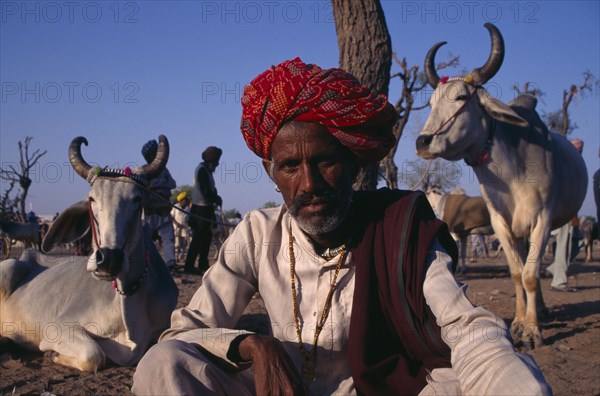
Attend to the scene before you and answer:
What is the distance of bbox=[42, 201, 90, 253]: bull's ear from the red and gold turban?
9.47ft

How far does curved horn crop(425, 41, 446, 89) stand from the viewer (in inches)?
243

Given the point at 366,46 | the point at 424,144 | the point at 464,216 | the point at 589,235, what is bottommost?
the point at 589,235

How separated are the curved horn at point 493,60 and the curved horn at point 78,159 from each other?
3.89 meters

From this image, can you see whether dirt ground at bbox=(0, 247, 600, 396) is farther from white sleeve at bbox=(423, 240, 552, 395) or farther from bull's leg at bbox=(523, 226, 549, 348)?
white sleeve at bbox=(423, 240, 552, 395)

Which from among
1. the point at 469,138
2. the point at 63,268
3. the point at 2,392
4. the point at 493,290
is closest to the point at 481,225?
the point at 493,290

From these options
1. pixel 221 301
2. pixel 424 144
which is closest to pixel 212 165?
pixel 424 144

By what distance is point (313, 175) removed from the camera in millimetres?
2256

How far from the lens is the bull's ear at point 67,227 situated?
4801 mm

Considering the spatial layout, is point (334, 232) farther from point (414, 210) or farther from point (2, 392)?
point (2, 392)

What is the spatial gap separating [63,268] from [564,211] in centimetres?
533

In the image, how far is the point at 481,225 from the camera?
1298 centimetres

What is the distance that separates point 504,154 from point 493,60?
0.99 m

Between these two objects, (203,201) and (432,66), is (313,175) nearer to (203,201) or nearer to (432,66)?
(432,66)

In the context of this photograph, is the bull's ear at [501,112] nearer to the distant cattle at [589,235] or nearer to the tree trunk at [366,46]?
the tree trunk at [366,46]
